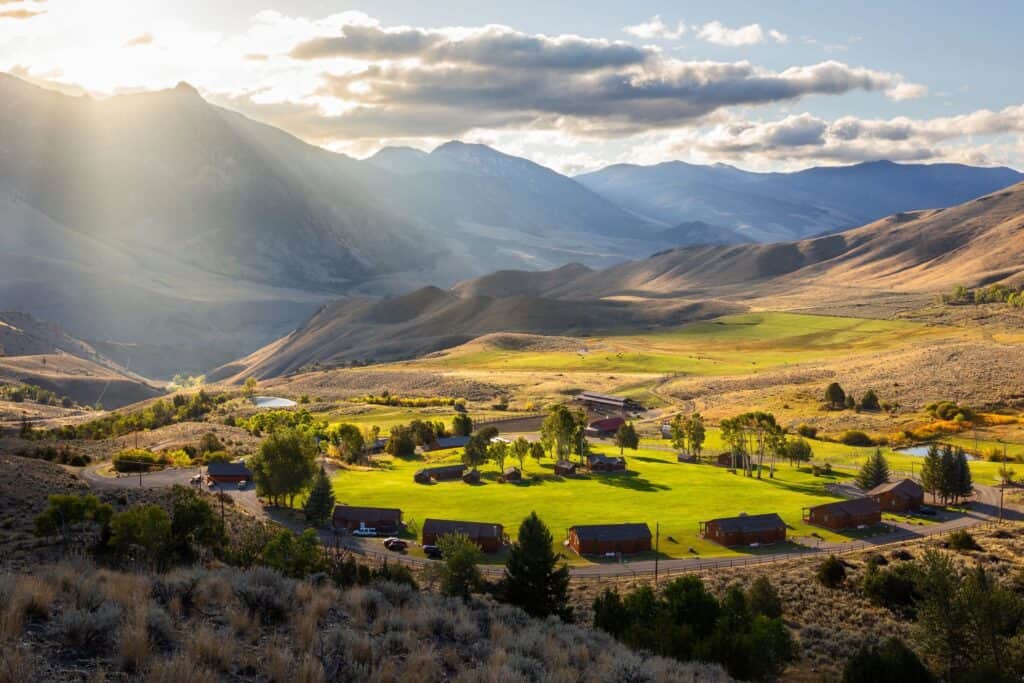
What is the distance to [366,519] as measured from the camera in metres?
68.4

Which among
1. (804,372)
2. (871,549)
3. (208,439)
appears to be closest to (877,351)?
(804,372)

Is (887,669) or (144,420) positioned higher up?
(887,669)

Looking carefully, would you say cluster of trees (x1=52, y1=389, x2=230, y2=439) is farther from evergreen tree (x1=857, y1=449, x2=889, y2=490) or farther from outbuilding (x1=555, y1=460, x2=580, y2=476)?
evergreen tree (x1=857, y1=449, x2=889, y2=490)

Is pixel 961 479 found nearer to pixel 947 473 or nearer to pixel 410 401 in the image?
pixel 947 473

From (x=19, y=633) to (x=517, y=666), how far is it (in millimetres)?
9311

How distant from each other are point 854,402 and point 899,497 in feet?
205

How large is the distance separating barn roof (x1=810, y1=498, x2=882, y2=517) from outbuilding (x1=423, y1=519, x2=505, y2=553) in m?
30.7

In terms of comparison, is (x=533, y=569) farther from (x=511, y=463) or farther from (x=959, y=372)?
(x=959, y=372)

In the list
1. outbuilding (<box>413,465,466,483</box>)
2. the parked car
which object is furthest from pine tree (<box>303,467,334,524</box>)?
outbuilding (<box>413,465,466,483</box>)

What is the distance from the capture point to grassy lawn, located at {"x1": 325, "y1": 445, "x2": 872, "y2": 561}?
231ft

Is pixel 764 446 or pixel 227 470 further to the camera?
pixel 764 446

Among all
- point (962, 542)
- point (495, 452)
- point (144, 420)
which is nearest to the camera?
point (962, 542)

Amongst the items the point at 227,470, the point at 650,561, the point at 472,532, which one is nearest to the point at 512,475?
the point at 472,532

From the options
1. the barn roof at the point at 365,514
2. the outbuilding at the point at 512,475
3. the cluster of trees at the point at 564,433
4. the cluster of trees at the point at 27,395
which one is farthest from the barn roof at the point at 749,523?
the cluster of trees at the point at 27,395
